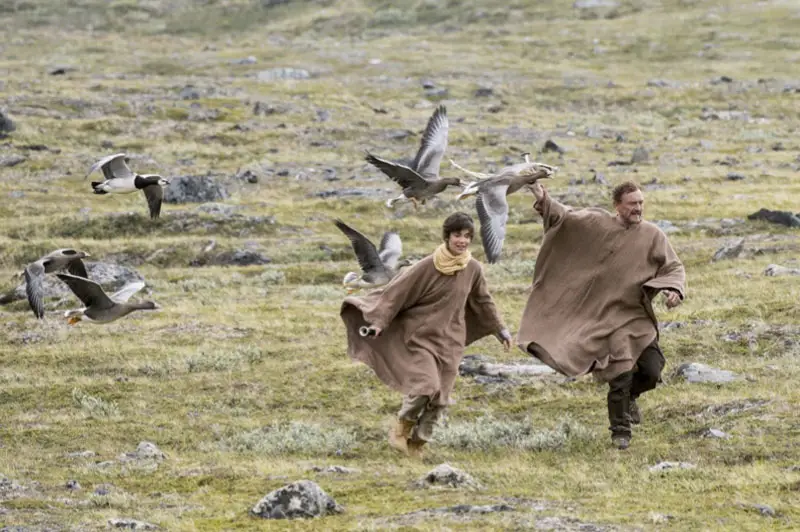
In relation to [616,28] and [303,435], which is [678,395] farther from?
[616,28]

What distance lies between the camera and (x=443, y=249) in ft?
39.9

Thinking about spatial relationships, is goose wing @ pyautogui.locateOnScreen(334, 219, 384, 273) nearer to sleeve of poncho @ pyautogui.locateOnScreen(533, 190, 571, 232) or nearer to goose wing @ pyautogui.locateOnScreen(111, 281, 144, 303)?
goose wing @ pyautogui.locateOnScreen(111, 281, 144, 303)

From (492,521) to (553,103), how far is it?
54.2 metres

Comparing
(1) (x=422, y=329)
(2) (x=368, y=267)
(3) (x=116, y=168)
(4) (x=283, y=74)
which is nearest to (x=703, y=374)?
(1) (x=422, y=329)

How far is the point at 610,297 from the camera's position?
1271 centimetres

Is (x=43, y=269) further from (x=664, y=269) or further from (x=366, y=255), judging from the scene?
(x=664, y=269)

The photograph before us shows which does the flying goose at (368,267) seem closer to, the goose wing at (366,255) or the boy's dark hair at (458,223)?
the goose wing at (366,255)

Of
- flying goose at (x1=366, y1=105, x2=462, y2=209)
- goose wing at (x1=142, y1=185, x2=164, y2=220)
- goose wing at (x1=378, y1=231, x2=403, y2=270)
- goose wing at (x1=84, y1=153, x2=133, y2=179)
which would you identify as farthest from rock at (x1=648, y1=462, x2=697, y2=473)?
goose wing at (x1=142, y1=185, x2=164, y2=220)

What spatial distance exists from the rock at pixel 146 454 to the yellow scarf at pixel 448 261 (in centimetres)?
329

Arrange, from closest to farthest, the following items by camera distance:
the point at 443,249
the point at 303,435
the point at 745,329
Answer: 1. the point at 443,249
2. the point at 303,435
3. the point at 745,329

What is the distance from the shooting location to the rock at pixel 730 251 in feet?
83.8

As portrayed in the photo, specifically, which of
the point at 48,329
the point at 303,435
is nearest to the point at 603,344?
the point at 303,435

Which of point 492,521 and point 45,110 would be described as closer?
point 492,521

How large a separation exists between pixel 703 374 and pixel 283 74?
184 ft
